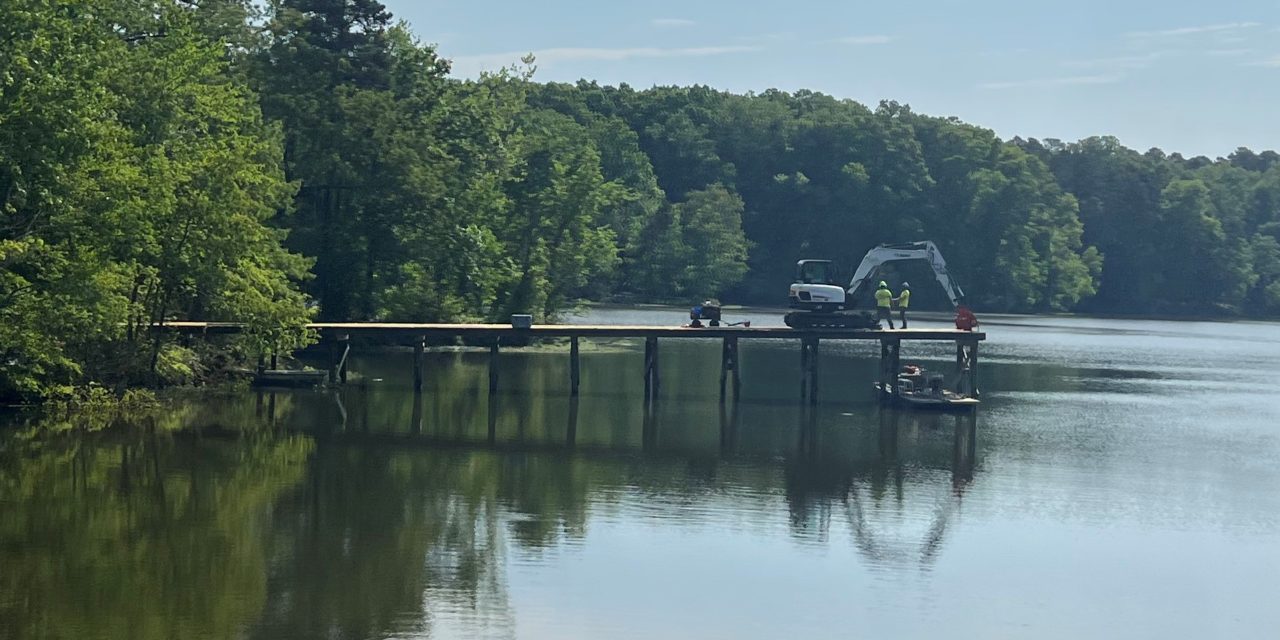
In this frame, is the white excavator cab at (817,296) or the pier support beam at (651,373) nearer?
the pier support beam at (651,373)

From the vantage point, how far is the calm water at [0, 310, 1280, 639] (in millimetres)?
20500

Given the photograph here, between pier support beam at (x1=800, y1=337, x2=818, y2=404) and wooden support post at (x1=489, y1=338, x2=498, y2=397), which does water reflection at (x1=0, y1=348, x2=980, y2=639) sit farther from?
pier support beam at (x1=800, y1=337, x2=818, y2=404)

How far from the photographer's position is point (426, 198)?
59.5m

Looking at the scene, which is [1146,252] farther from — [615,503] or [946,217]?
[615,503]

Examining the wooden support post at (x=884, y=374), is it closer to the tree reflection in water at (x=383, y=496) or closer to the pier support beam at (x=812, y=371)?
the tree reflection in water at (x=383, y=496)

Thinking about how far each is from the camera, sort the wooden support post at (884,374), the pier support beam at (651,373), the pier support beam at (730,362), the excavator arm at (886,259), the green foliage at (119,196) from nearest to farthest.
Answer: the green foliage at (119,196), the pier support beam at (651,373), the pier support beam at (730,362), the wooden support post at (884,374), the excavator arm at (886,259)

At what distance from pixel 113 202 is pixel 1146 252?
390 feet

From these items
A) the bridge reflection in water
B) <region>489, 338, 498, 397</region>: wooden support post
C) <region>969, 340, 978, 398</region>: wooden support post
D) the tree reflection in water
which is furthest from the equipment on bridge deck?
<region>969, 340, 978, 398</region>: wooden support post

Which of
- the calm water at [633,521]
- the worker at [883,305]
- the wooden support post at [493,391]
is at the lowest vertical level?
the calm water at [633,521]

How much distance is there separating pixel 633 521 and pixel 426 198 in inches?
1362

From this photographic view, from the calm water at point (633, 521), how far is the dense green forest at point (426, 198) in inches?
160

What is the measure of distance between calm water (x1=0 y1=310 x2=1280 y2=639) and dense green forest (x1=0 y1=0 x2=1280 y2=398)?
13.4 ft

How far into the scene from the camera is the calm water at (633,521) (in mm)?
20500

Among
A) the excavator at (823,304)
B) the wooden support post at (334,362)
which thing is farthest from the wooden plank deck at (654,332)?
the wooden support post at (334,362)
